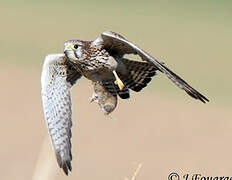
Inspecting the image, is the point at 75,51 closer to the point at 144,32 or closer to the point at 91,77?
the point at 91,77

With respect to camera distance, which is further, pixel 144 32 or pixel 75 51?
pixel 144 32

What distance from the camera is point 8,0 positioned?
81.3 ft

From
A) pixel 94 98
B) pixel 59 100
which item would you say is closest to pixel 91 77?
pixel 94 98

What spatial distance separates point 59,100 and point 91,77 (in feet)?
1.32

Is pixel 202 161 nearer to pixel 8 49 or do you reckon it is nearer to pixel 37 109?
pixel 37 109

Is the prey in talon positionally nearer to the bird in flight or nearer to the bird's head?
the bird in flight

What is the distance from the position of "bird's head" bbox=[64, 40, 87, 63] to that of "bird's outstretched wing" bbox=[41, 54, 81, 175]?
29 cm

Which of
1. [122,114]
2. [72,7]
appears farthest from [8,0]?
[122,114]

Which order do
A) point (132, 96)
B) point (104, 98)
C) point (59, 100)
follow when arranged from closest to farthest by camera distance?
1. point (104, 98)
2. point (59, 100)
3. point (132, 96)

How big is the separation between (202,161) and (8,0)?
1199 cm

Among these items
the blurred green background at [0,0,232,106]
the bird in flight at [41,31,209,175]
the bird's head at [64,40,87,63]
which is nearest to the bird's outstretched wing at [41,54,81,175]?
the bird in flight at [41,31,209,175]

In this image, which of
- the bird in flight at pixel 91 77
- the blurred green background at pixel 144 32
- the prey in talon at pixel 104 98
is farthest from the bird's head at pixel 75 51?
the blurred green background at pixel 144 32

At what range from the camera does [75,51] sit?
1042 centimetres

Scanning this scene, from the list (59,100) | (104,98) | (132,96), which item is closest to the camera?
(104,98)
